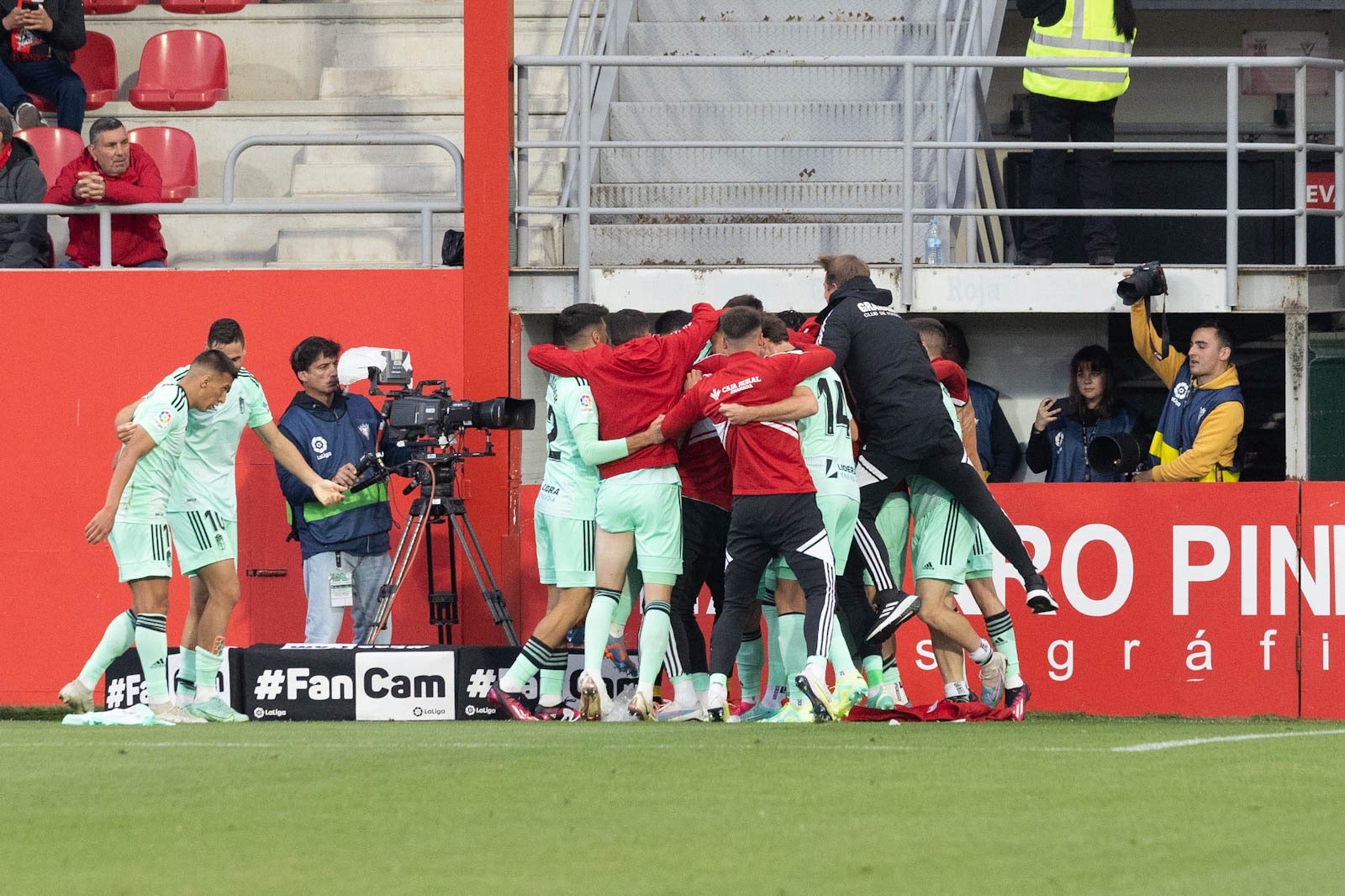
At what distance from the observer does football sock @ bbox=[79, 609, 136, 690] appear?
9.20m

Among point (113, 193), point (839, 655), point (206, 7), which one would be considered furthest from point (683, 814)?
point (206, 7)

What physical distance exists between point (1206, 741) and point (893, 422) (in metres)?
2.31

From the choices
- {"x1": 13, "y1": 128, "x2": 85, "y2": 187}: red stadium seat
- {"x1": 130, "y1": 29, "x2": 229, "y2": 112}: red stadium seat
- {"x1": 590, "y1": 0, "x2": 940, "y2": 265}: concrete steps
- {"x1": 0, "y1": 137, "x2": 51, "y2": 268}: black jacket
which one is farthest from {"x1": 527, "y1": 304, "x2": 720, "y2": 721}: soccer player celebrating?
{"x1": 130, "y1": 29, "x2": 229, "y2": 112}: red stadium seat

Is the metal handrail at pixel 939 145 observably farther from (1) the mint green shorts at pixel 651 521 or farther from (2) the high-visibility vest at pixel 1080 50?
(1) the mint green shorts at pixel 651 521

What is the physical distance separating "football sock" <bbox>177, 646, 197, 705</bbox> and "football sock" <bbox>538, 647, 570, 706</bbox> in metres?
1.87

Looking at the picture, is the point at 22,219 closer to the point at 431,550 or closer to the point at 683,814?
the point at 431,550

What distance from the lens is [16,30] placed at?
1426cm

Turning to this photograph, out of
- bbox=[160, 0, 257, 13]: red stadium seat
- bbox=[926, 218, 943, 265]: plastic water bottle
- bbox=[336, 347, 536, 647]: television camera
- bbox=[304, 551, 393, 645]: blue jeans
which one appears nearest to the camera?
bbox=[336, 347, 536, 647]: television camera

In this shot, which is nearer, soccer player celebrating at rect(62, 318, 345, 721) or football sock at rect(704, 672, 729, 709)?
football sock at rect(704, 672, 729, 709)

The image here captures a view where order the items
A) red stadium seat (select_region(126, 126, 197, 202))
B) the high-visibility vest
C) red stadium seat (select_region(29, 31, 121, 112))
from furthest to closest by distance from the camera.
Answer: red stadium seat (select_region(29, 31, 121, 112)) → red stadium seat (select_region(126, 126, 197, 202)) → the high-visibility vest

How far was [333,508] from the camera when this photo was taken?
10.4 meters

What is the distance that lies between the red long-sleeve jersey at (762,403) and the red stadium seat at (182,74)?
27.7 ft

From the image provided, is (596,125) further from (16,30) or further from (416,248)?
(16,30)

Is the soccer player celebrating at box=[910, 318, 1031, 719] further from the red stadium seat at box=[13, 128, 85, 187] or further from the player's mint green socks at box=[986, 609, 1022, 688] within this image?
the red stadium seat at box=[13, 128, 85, 187]
